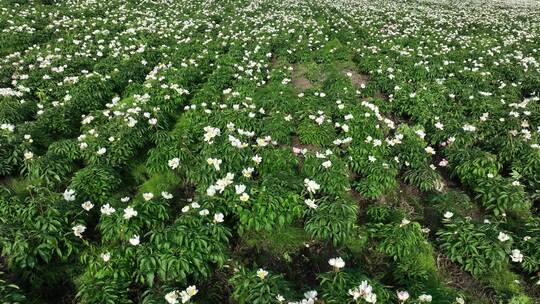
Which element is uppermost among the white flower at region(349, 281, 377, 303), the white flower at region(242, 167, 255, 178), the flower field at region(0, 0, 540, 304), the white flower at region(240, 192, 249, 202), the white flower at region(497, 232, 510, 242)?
the white flower at region(349, 281, 377, 303)

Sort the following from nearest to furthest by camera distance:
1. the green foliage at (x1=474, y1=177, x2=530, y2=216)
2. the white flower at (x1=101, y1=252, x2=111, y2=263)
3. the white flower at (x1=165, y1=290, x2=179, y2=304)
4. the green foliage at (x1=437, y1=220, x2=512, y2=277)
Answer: the white flower at (x1=165, y1=290, x2=179, y2=304)
the white flower at (x1=101, y1=252, x2=111, y2=263)
the green foliage at (x1=437, y1=220, x2=512, y2=277)
the green foliage at (x1=474, y1=177, x2=530, y2=216)

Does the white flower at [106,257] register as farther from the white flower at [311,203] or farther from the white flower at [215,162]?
the white flower at [311,203]

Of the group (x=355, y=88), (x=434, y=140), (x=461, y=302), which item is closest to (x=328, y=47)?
(x=355, y=88)

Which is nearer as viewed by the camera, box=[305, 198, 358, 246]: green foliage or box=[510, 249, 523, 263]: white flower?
box=[510, 249, 523, 263]: white flower

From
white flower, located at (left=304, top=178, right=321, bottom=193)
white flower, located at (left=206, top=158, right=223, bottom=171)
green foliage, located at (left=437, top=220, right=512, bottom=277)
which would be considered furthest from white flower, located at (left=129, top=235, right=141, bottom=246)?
green foliage, located at (left=437, top=220, right=512, bottom=277)

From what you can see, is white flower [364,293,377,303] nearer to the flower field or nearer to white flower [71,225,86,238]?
the flower field

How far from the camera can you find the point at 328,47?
18.1m

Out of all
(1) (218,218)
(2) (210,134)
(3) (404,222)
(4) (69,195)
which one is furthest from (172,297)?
(2) (210,134)

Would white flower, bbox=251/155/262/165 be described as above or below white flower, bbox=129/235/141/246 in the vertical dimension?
below

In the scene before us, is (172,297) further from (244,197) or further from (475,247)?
(475,247)

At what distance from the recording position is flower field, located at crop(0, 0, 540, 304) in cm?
581

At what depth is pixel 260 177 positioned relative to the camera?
813 centimetres

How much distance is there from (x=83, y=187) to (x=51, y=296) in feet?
6.90

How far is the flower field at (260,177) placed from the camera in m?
5.81
